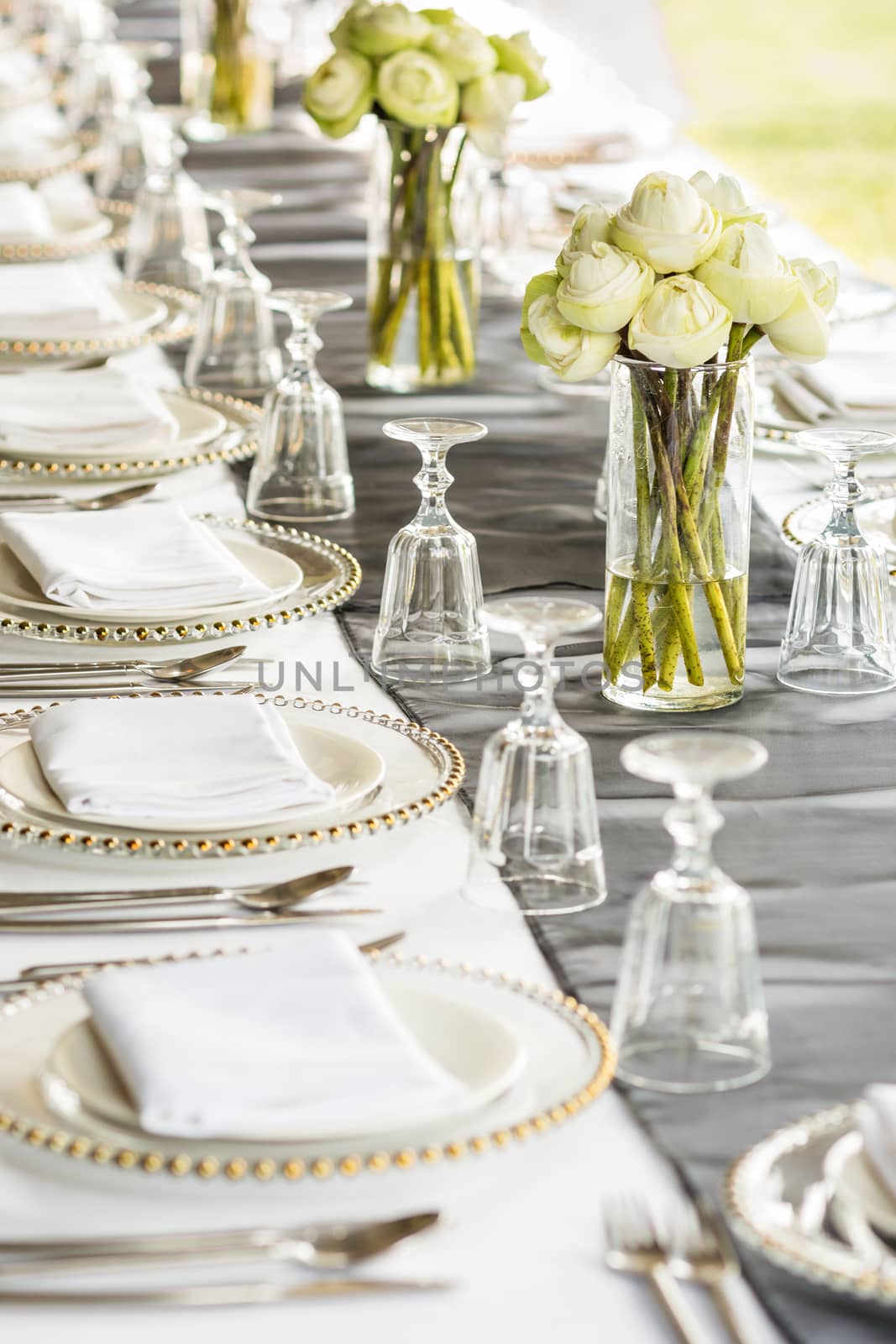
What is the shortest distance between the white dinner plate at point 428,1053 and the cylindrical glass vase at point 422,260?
4.59 feet

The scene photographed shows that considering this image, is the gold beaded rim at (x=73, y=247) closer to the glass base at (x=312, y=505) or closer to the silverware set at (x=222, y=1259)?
the glass base at (x=312, y=505)

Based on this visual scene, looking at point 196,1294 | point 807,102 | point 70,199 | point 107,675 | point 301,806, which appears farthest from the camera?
point 807,102

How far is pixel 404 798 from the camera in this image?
42.7 inches

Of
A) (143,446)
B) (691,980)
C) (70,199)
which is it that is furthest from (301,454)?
(70,199)

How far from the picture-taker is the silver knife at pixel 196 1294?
2.21 feet

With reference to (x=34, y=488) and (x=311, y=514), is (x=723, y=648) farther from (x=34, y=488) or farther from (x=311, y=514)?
(x=34, y=488)

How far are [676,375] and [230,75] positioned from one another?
2.90 metres

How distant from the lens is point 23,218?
2713 millimetres

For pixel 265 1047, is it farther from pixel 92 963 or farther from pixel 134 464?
pixel 134 464

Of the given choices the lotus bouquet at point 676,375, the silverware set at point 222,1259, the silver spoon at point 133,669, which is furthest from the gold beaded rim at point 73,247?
the silverware set at point 222,1259

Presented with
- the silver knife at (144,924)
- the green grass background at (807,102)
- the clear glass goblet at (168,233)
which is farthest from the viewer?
the green grass background at (807,102)

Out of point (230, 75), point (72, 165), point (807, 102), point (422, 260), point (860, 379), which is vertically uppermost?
point (807, 102)

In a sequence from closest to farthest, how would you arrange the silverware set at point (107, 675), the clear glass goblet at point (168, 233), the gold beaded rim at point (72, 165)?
the silverware set at point (107, 675) < the clear glass goblet at point (168, 233) < the gold beaded rim at point (72, 165)

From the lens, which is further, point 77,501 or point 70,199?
point 70,199
